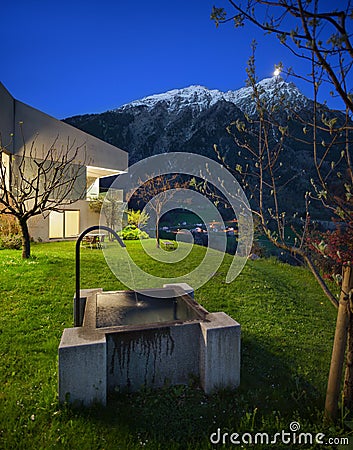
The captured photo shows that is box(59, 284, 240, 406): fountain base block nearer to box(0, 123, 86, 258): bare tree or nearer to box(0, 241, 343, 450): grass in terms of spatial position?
box(0, 241, 343, 450): grass

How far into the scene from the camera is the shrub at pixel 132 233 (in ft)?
56.1

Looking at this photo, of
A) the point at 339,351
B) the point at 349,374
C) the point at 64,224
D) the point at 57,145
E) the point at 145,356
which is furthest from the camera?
the point at 64,224

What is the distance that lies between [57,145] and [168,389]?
14884 millimetres

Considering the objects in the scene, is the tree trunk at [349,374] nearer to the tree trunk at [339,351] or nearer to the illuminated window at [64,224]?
the tree trunk at [339,351]

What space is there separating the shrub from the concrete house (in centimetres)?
187

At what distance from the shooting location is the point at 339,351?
253 centimetres

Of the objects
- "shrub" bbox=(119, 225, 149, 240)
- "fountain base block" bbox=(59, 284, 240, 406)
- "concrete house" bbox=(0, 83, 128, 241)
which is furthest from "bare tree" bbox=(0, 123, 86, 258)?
"fountain base block" bbox=(59, 284, 240, 406)

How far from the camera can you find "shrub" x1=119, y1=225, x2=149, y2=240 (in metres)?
17.1

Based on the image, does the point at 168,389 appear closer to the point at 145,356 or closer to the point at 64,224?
the point at 145,356

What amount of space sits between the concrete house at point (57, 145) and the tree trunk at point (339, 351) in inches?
476

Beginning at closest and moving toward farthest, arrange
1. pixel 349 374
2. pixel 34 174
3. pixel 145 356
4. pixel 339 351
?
pixel 339 351 < pixel 349 374 < pixel 145 356 < pixel 34 174

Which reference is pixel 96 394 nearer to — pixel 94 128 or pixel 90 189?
pixel 90 189

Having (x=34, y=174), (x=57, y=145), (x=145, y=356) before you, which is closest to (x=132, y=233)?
(x=34, y=174)

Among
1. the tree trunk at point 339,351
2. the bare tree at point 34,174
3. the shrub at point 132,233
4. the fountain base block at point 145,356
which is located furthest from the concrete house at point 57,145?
the tree trunk at point 339,351
